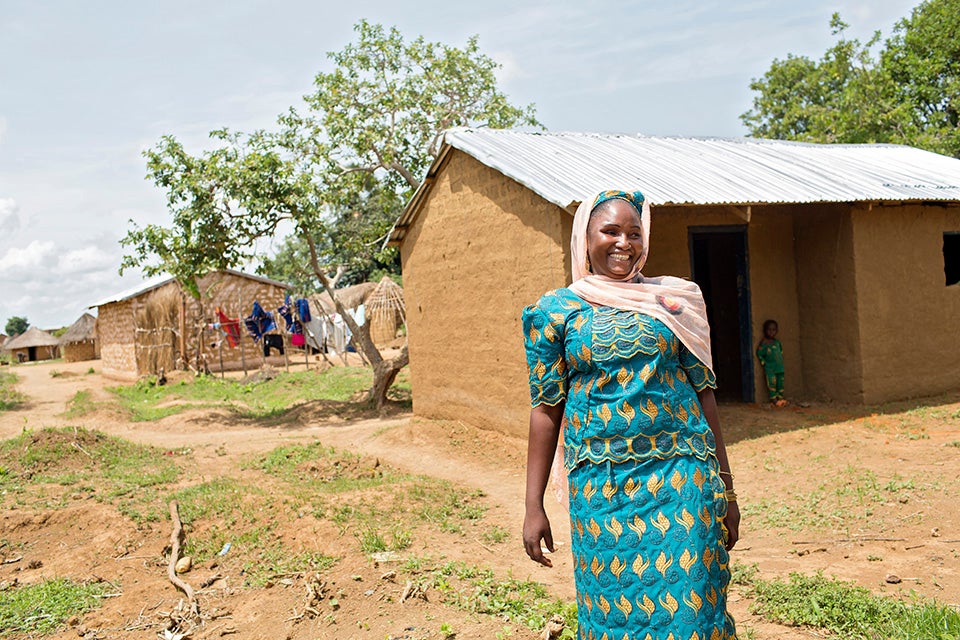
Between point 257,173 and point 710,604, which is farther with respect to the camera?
point 257,173

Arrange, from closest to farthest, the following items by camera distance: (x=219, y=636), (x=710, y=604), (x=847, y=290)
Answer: (x=710, y=604) < (x=219, y=636) < (x=847, y=290)

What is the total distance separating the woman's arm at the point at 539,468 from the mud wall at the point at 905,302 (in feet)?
25.3

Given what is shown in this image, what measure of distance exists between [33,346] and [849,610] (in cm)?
4726

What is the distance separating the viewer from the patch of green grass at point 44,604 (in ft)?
13.2

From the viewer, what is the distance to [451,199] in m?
8.94

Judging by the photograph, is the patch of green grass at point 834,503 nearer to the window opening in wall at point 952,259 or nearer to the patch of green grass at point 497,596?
the patch of green grass at point 497,596

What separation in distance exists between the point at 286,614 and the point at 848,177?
8499 millimetres

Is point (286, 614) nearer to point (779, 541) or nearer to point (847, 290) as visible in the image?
point (779, 541)

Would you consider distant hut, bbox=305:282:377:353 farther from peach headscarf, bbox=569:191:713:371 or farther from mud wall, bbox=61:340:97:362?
peach headscarf, bbox=569:191:713:371

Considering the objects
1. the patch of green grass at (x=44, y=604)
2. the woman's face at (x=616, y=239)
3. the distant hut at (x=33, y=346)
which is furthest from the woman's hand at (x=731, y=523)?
the distant hut at (x=33, y=346)

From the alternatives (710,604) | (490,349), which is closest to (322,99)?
(490,349)

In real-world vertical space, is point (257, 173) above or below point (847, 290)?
above

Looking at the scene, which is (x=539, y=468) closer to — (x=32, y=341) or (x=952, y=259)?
(x=952, y=259)

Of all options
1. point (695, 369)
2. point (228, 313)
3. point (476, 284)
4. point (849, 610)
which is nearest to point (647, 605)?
point (695, 369)
